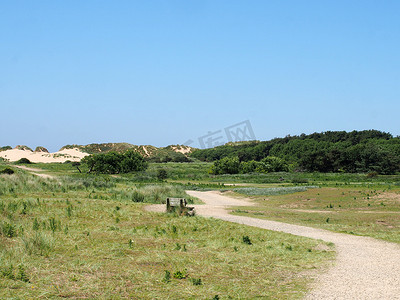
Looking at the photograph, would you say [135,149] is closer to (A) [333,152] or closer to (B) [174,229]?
(A) [333,152]

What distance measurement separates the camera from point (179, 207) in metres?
18.7

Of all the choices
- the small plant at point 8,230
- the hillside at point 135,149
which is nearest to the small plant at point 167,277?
the small plant at point 8,230

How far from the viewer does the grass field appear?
26.2 feet

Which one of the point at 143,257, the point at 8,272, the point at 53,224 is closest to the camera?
the point at 8,272

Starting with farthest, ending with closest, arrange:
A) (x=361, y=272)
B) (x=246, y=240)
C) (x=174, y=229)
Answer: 1. (x=174, y=229)
2. (x=246, y=240)
3. (x=361, y=272)

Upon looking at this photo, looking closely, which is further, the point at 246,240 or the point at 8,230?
the point at 246,240

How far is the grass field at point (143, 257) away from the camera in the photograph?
797 centimetres

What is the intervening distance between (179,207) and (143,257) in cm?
843

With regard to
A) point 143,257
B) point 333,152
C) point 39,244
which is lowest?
point 143,257

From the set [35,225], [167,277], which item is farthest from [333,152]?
[167,277]

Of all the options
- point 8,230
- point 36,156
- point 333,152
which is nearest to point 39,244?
point 8,230

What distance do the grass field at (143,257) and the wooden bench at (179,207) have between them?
46.9 inches

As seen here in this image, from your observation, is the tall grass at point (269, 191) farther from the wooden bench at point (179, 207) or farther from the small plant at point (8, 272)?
the small plant at point (8, 272)

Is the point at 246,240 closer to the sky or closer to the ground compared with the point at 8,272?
closer to the ground
